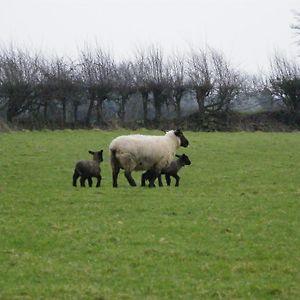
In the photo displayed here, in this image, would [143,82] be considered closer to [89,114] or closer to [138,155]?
[89,114]

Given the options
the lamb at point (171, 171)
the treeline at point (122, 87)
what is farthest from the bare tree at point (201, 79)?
the lamb at point (171, 171)

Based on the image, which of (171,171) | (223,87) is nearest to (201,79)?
(223,87)

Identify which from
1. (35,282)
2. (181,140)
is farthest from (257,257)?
(181,140)

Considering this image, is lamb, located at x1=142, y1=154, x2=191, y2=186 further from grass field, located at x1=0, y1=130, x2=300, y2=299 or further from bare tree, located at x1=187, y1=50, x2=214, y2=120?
bare tree, located at x1=187, y1=50, x2=214, y2=120

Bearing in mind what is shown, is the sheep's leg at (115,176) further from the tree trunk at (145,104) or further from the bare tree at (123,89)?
the bare tree at (123,89)

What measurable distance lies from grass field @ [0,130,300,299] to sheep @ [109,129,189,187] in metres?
0.66

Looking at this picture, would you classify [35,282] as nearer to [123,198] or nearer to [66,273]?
[66,273]

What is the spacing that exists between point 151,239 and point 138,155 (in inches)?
331

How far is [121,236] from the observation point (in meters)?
11.7

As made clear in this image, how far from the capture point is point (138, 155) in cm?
1973

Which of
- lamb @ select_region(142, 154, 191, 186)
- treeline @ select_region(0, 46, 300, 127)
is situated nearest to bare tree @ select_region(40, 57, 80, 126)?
treeline @ select_region(0, 46, 300, 127)

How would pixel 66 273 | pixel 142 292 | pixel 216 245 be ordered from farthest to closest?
pixel 216 245, pixel 66 273, pixel 142 292

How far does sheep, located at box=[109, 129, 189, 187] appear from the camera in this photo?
19.5m

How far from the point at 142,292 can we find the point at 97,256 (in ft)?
6.30
